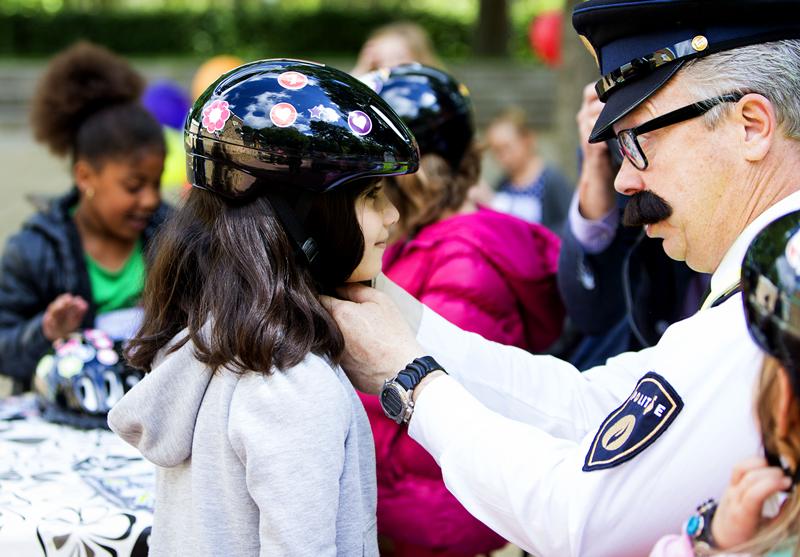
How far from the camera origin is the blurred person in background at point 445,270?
8.16 ft

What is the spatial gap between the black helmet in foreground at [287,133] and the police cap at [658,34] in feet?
1.56

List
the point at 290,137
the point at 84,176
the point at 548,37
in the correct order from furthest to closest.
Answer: the point at 548,37, the point at 84,176, the point at 290,137

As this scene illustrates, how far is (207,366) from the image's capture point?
189 centimetres

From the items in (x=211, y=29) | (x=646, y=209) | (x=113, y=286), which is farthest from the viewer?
(x=211, y=29)

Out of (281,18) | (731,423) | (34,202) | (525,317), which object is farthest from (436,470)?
(281,18)

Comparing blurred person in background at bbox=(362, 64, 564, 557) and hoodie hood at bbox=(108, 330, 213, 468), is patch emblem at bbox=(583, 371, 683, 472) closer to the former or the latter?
blurred person in background at bbox=(362, 64, 564, 557)

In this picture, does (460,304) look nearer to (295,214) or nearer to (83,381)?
(295,214)

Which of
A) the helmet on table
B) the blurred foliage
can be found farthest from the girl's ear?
the blurred foliage

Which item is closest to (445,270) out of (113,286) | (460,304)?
(460,304)

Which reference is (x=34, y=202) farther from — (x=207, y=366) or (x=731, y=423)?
(x=731, y=423)

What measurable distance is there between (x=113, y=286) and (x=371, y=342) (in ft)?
5.68

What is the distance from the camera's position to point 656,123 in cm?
188

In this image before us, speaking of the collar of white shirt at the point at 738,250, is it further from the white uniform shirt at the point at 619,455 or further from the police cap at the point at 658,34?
the police cap at the point at 658,34

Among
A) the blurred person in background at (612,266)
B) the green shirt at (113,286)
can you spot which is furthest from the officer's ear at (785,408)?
the green shirt at (113,286)
